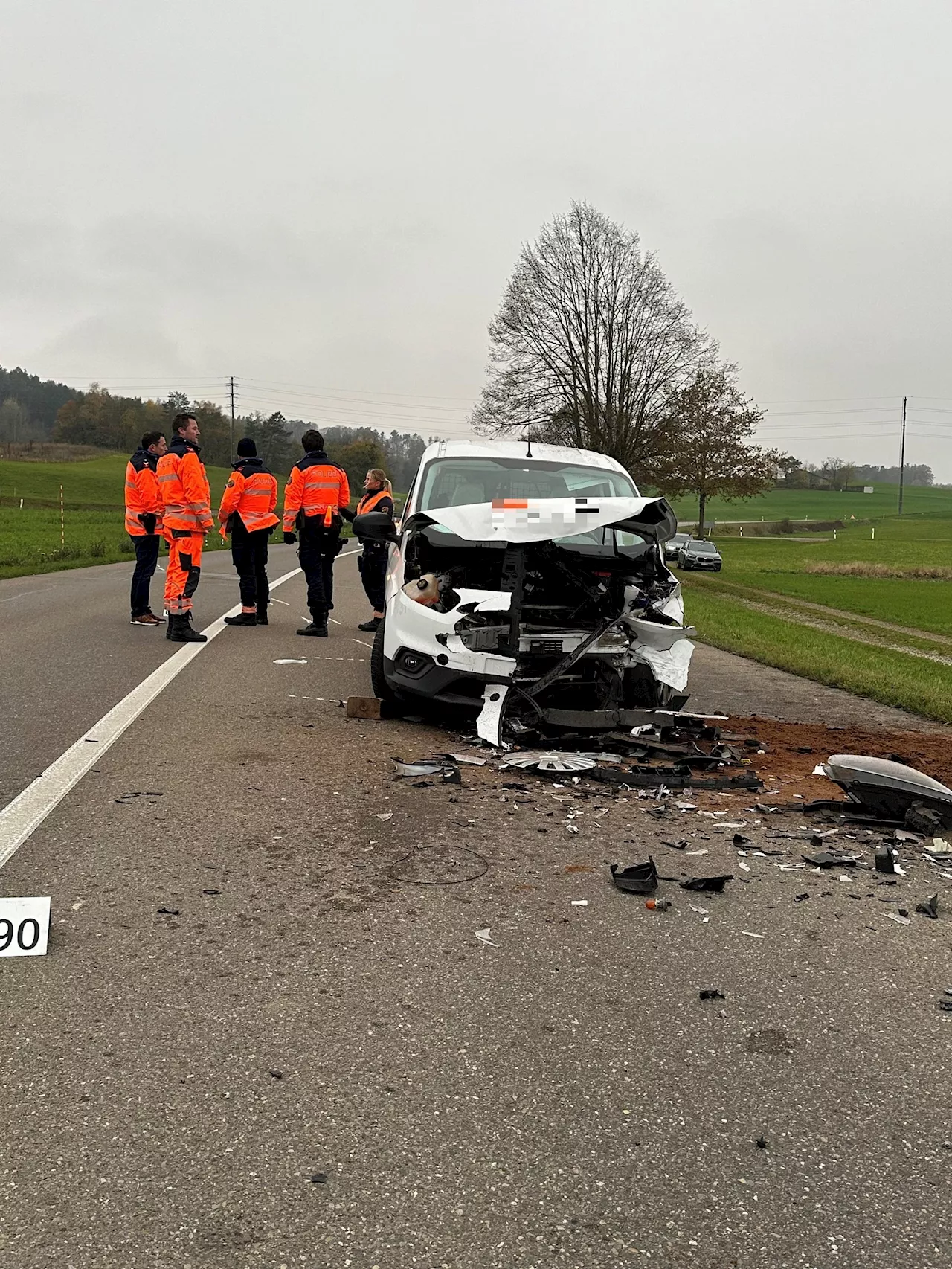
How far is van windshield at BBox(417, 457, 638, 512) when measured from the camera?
7871 mm

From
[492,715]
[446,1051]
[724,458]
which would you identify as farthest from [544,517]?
[724,458]

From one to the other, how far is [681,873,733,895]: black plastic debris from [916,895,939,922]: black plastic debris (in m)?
0.71

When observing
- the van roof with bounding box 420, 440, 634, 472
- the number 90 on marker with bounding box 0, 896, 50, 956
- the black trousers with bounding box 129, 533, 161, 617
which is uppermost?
the van roof with bounding box 420, 440, 634, 472

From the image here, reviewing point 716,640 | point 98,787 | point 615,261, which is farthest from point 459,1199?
point 615,261

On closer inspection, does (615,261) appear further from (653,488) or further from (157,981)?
(157,981)

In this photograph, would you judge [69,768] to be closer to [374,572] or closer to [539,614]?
[539,614]

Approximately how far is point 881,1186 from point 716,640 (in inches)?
481

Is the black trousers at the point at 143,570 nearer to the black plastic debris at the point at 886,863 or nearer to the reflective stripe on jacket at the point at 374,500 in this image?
the reflective stripe on jacket at the point at 374,500

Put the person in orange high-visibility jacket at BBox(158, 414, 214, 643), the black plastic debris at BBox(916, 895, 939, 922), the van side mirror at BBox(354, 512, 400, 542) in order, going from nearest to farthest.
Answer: the black plastic debris at BBox(916, 895, 939, 922), the van side mirror at BBox(354, 512, 400, 542), the person in orange high-visibility jacket at BBox(158, 414, 214, 643)

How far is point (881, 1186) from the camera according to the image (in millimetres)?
2338

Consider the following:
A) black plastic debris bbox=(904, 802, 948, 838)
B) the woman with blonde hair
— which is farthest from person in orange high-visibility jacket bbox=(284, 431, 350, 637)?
black plastic debris bbox=(904, 802, 948, 838)

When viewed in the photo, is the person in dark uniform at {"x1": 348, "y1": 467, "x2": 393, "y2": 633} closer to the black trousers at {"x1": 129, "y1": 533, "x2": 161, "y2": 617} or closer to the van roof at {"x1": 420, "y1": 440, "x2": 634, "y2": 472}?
the black trousers at {"x1": 129, "y1": 533, "x2": 161, "y2": 617}

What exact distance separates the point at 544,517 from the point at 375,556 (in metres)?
5.45

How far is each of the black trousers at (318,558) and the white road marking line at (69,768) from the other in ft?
8.43
